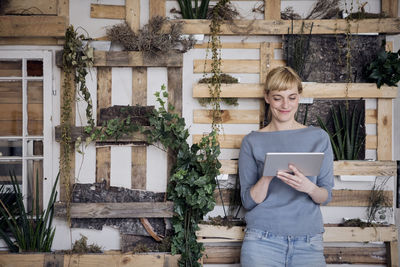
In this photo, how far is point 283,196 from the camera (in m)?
2.26

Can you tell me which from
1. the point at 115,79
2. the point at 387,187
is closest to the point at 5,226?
the point at 115,79

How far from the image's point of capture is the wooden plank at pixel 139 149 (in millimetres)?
2809

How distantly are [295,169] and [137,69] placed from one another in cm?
153

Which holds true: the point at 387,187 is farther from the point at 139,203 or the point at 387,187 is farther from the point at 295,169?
the point at 139,203

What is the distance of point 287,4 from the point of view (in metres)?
2.80

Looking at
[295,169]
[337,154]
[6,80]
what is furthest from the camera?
[6,80]

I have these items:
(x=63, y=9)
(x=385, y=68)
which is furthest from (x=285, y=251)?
(x=63, y=9)

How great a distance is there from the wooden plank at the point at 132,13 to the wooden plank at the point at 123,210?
143 cm

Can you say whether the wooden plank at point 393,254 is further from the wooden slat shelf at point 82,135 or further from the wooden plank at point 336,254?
the wooden slat shelf at point 82,135

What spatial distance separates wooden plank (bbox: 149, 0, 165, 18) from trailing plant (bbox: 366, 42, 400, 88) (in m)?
1.72

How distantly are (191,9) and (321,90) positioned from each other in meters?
1.22

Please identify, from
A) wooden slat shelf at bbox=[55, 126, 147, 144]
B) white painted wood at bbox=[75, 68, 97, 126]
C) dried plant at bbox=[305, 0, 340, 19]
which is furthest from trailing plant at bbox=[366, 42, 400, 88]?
white painted wood at bbox=[75, 68, 97, 126]

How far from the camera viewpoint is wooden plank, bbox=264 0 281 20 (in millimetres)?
2777

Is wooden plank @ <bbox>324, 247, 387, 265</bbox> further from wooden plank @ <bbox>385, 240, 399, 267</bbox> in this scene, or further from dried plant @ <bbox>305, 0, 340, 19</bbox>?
dried plant @ <bbox>305, 0, 340, 19</bbox>
